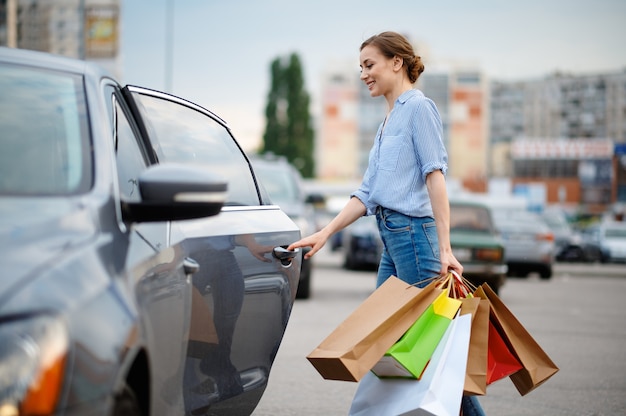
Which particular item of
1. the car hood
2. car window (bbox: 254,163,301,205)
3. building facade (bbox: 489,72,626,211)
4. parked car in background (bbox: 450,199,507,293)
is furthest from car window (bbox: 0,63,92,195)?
building facade (bbox: 489,72,626,211)

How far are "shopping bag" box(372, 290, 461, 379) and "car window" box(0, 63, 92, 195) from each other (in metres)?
1.46

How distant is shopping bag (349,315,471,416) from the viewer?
3965mm

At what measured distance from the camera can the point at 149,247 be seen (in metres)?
3.36

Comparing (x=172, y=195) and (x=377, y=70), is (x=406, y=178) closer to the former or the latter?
(x=377, y=70)

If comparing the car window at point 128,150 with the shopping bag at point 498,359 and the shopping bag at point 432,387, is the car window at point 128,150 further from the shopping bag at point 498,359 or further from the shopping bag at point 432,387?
the shopping bag at point 498,359

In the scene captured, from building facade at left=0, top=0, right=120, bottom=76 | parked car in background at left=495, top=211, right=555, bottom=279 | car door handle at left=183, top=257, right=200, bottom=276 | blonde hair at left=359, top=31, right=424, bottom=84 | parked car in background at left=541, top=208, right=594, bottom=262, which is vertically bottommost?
parked car in background at left=541, top=208, right=594, bottom=262

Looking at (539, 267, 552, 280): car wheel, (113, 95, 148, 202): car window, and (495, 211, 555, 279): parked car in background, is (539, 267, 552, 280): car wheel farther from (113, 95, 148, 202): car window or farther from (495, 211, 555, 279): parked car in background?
(113, 95, 148, 202): car window

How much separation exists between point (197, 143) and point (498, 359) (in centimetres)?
162

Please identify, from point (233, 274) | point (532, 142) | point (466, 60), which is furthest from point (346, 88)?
point (233, 274)

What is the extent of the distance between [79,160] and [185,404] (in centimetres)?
101

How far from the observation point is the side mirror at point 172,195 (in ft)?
10.4

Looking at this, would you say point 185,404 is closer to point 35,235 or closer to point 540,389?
point 35,235

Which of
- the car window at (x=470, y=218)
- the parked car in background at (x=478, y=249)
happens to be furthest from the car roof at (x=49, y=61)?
the car window at (x=470, y=218)

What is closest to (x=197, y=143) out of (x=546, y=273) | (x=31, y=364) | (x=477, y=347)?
(x=477, y=347)
